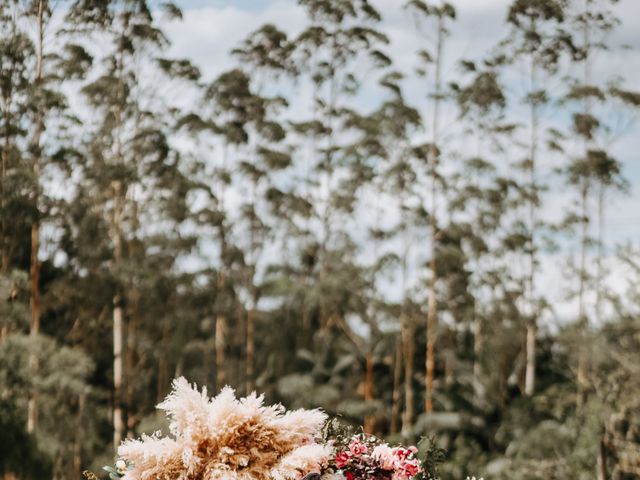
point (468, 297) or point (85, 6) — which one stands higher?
point (85, 6)

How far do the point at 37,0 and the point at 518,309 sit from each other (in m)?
16.1

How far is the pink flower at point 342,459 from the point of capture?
13.2 feet

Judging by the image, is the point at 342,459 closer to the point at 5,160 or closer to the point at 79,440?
the point at 5,160

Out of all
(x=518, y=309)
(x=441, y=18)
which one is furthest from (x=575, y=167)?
(x=441, y=18)

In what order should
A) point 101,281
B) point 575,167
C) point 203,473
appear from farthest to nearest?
point 575,167 → point 101,281 → point 203,473

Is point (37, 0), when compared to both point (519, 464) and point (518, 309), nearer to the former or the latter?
point (519, 464)

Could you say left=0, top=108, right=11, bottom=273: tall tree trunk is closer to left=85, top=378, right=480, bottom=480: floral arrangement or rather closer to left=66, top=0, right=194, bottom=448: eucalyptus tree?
left=66, top=0, right=194, bottom=448: eucalyptus tree

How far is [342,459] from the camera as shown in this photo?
406 cm

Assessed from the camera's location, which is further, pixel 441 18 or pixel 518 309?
pixel 518 309

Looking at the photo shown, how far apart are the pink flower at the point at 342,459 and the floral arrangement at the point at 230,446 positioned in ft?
0.13

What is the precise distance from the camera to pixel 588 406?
1881 cm


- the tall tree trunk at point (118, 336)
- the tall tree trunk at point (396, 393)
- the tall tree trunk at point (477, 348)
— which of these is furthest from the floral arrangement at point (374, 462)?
the tall tree trunk at point (477, 348)

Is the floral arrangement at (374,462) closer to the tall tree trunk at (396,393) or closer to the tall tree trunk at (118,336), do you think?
the tall tree trunk at (118,336)

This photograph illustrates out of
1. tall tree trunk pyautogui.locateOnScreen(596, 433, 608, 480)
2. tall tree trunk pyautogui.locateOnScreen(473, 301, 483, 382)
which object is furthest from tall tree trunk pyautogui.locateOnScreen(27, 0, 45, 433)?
tall tree trunk pyautogui.locateOnScreen(473, 301, 483, 382)
